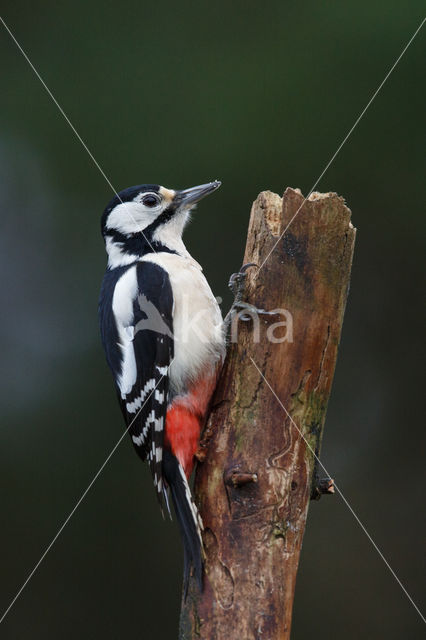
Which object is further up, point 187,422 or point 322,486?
point 187,422

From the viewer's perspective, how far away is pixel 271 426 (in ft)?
6.46

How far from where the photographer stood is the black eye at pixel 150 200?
2729 millimetres

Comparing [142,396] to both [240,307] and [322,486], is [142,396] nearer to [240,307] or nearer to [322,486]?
[240,307]

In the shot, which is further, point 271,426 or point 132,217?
point 132,217

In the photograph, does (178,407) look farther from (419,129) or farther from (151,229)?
(419,129)

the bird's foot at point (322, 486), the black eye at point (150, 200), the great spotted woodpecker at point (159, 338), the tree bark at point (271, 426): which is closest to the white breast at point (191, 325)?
the great spotted woodpecker at point (159, 338)

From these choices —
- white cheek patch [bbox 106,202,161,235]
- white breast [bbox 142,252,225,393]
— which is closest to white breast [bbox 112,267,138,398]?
white breast [bbox 142,252,225,393]

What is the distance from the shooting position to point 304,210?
2049 millimetres

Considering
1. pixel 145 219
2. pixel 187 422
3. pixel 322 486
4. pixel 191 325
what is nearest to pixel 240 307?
pixel 191 325

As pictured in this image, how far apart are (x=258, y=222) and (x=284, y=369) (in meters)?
0.47

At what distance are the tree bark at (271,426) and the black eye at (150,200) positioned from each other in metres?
0.67

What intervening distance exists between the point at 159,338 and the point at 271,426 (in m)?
0.58

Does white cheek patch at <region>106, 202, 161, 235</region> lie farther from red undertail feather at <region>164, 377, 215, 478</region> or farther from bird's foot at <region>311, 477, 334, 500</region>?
bird's foot at <region>311, 477, 334, 500</region>

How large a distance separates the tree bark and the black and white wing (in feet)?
0.85
